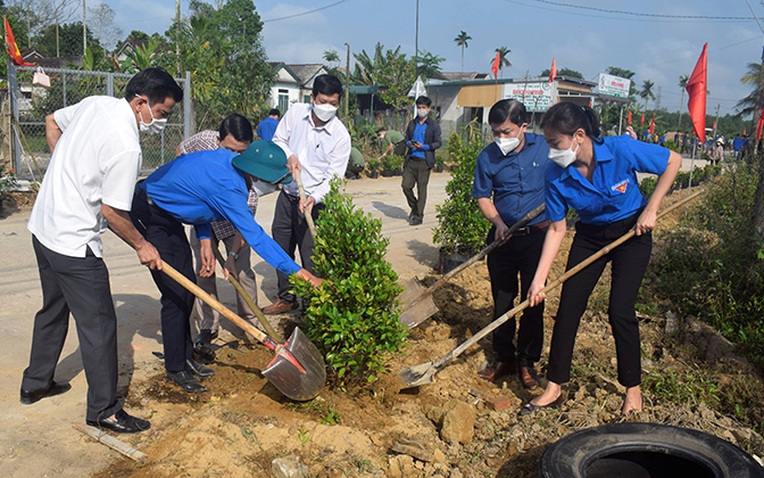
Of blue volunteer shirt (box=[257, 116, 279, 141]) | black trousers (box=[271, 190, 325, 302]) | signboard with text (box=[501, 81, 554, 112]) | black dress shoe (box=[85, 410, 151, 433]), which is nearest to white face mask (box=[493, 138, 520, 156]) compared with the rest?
black trousers (box=[271, 190, 325, 302])

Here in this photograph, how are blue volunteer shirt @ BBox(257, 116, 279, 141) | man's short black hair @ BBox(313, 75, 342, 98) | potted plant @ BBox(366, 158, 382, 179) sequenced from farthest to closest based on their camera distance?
potted plant @ BBox(366, 158, 382, 179), blue volunteer shirt @ BBox(257, 116, 279, 141), man's short black hair @ BBox(313, 75, 342, 98)

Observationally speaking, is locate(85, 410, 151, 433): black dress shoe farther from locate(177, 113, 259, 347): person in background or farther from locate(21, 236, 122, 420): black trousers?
locate(177, 113, 259, 347): person in background

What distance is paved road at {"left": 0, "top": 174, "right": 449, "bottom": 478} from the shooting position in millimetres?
3314

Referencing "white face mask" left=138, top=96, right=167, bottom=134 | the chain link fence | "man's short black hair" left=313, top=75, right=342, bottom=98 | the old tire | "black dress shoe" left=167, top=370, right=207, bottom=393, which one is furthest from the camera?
the chain link fence

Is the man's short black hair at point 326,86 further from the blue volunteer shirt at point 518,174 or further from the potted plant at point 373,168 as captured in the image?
the potted plant at point 373,168

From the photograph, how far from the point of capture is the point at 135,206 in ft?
13.2

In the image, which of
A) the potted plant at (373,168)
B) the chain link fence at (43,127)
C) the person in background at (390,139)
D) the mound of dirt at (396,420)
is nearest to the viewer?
the mound of dirt at (396,420)

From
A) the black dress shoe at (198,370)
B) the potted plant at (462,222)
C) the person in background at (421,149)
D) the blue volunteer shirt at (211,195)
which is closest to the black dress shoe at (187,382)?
the black dress shoe at (198,370)

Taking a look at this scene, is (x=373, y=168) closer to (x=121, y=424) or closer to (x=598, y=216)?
(x=598, y=216)

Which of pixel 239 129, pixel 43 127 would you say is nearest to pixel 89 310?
pixel 239 129

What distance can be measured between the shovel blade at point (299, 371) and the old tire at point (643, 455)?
1.47 m

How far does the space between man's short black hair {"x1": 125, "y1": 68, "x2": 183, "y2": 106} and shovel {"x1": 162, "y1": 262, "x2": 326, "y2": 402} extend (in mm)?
984

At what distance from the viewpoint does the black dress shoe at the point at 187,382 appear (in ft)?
13.6

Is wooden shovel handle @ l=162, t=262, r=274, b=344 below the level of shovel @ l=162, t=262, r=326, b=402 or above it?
above
